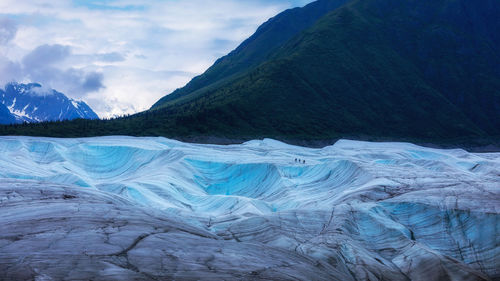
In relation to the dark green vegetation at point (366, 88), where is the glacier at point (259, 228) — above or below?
below

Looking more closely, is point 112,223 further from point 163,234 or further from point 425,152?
point 425,152

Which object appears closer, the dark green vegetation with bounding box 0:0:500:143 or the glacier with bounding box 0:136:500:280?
the glacier with bounding box 0:136:500:280

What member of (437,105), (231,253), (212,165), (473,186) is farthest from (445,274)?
(437,105)

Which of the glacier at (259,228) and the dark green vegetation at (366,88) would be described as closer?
the glacier at (259,228)

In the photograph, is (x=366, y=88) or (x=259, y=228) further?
(x=366, y=88)

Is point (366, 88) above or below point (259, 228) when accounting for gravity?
above
